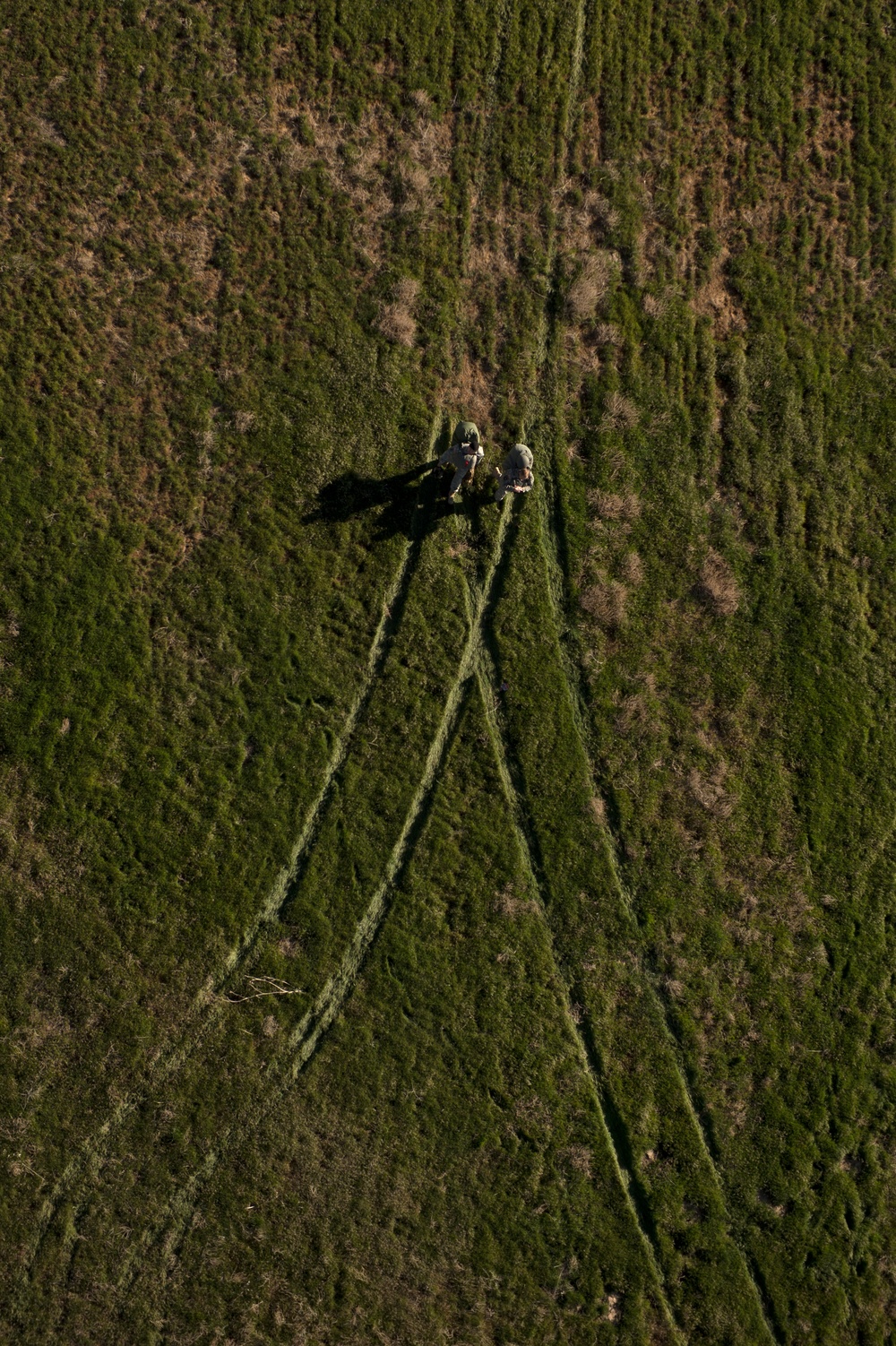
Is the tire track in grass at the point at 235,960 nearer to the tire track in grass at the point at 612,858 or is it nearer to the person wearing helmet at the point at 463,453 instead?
the person wearing helmet at the point at 463,453

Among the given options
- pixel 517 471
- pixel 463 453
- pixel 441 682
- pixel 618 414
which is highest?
pixel 618 414

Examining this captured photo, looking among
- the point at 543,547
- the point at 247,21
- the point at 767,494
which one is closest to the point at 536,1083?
the point at 543,547

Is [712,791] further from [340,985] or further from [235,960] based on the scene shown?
[235,960]

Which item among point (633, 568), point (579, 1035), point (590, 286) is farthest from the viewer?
point (590, 286)

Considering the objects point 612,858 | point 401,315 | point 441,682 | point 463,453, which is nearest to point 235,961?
point 441,682

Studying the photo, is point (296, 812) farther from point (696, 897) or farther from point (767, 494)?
Answer: point (767, 494)
